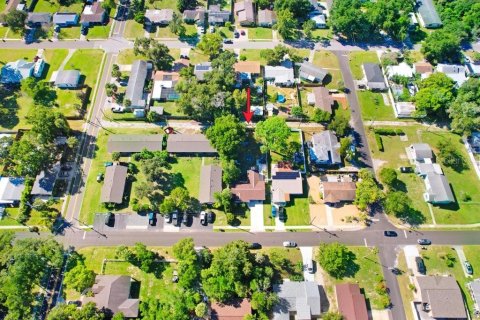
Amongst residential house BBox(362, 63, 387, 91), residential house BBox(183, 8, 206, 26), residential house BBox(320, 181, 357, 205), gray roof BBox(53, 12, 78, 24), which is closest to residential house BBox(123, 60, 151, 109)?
residential house BBox(183, 8, 206, 26)

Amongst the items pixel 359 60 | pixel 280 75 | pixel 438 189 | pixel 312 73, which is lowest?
pixel 438 189

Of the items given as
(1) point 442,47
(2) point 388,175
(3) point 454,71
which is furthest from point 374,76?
(2) point 388,175

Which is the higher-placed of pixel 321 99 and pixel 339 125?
pixel 321 99

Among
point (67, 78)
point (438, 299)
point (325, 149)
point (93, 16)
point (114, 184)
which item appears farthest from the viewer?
point (93, 16)

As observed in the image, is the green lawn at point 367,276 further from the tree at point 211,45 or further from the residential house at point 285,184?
the tree at point 211,45

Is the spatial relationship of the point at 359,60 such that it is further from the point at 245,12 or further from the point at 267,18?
the point at 245,12

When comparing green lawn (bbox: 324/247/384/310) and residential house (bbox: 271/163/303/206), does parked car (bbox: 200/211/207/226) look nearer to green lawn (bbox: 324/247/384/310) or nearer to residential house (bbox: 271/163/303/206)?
residential house (bbox: 271/163/303/206)

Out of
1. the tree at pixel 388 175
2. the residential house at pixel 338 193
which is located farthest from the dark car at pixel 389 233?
the tree at pixel 388 175
